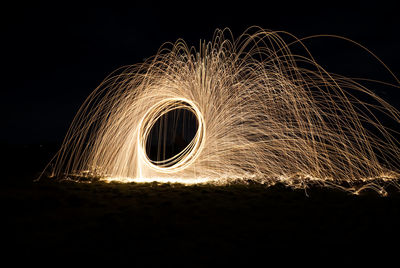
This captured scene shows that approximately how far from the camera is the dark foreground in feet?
11.4

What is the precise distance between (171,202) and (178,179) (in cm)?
325

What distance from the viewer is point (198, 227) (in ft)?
14.7

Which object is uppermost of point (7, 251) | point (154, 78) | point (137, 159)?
point (154, 78)

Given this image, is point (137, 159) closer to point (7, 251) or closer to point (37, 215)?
point (37, 215)

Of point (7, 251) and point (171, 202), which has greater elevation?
point (171, 202)

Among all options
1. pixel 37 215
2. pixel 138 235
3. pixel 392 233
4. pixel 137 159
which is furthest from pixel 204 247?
pixel 137 159

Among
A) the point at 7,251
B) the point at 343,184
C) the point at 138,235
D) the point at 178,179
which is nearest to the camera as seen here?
the point at 7,251

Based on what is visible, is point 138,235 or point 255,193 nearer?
point 138,235

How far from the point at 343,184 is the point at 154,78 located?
7.36m

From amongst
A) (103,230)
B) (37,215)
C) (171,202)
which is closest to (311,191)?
(171,202)

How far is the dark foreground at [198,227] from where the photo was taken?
3461 millimetres

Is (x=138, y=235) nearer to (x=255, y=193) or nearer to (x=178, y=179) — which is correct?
(x=255, y=193)

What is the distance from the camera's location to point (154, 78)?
1021 centimetres

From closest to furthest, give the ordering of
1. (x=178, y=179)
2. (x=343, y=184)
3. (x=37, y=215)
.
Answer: (x=37, y=215)
(x=343, y=184)
(x=178, y=179)
